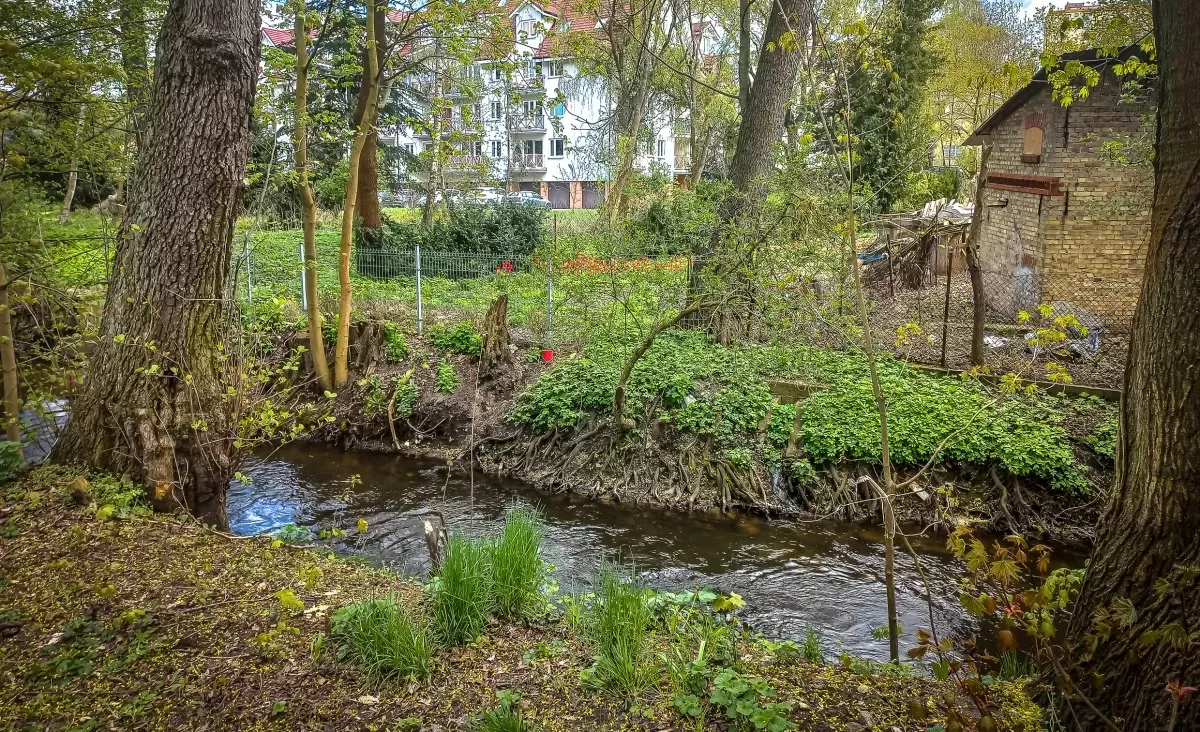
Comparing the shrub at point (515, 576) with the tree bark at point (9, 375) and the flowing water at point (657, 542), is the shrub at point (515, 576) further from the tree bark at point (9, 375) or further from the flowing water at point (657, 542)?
the tree bark at point (9, 375)

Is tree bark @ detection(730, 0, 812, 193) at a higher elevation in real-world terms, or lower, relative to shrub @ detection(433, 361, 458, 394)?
higher

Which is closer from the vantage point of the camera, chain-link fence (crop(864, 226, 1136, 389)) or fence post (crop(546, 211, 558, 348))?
chain-link fence (crop(864, 226, 1136, 389))

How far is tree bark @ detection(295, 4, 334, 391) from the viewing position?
864 centimetres

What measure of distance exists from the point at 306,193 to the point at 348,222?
633 millimetres

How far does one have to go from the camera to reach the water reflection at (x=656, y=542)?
20.0 ft

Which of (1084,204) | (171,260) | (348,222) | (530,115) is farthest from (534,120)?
(171,260)

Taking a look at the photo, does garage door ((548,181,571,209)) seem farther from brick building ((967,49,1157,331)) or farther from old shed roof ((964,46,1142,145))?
brick building ((967,49,1157,331))

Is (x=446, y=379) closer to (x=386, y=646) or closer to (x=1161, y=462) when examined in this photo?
(x=386, y=646)

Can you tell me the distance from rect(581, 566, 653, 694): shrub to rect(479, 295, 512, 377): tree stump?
684 cm

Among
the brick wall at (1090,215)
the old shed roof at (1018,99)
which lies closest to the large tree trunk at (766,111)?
A: the old shed roof at (1018,99)

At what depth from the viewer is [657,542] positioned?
24.8 ft

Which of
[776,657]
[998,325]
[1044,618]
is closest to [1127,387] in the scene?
[1044,618]

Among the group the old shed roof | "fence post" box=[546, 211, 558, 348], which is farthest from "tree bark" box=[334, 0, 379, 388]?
the old shed roof

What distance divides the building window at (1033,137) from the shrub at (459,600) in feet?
40.7
